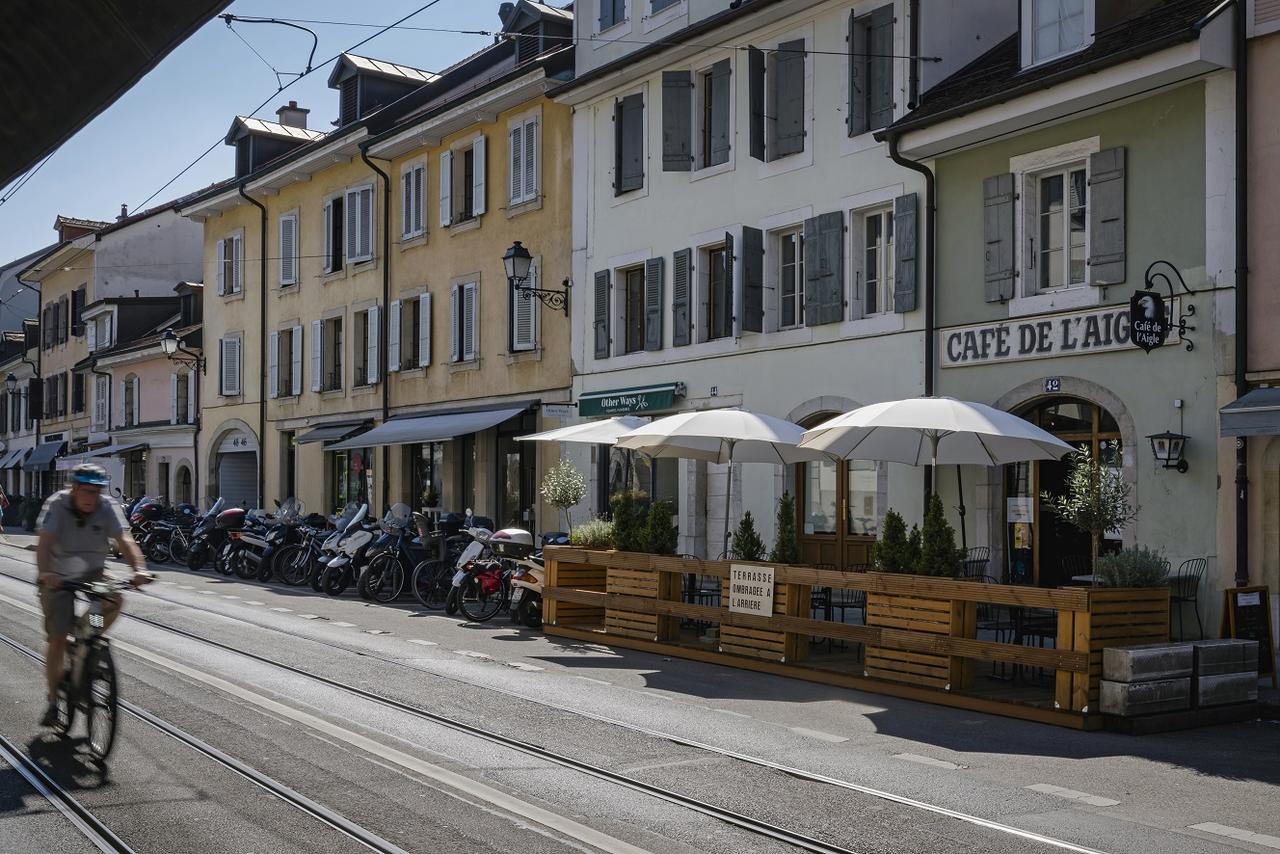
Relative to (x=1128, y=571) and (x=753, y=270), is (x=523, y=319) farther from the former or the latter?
(x=1128, y=571)

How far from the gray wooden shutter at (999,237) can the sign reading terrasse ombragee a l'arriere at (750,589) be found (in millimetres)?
5451

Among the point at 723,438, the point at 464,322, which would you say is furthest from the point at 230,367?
the point at 723,438

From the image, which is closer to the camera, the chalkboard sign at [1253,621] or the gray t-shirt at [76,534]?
the gray t-shirt at [76,534]

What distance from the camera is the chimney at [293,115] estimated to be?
44.5 meters

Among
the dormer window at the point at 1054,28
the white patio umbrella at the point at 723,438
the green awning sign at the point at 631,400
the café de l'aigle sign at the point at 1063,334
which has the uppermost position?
the dormer window at the point at 1054,28

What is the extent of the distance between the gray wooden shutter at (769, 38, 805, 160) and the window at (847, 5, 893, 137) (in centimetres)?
107

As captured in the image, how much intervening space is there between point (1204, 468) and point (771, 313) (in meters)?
7.43

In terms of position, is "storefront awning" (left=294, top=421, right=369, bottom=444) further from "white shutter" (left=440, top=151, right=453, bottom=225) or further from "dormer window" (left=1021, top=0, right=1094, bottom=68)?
"dormer window" (left=1021, top=0, right=1094, bottom=68)

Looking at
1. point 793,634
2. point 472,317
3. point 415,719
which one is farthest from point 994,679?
point 472,317

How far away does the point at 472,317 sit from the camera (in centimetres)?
2733

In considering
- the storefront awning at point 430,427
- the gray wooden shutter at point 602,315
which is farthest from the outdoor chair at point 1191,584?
the storefront awning at point 430,427

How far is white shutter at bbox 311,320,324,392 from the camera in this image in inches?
1310

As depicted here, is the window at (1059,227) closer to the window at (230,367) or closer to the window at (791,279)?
the window at (791,279)

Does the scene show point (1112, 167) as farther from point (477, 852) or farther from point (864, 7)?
point (477, 852)
